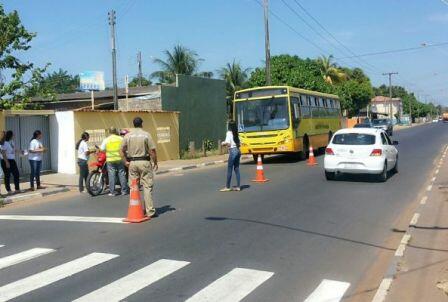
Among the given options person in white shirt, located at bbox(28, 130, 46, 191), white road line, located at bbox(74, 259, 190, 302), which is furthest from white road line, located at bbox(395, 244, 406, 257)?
person in white shirt, located at bbox(28, 130, 46, 191)

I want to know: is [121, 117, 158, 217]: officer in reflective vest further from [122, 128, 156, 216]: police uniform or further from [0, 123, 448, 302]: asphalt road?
[0, 123, 448, 302]: asphalt road

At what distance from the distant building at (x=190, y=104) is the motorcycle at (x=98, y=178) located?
1358cm

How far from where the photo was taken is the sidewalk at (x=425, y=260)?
5.88m

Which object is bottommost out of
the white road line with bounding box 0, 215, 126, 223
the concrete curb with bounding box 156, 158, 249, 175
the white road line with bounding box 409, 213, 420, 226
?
the white road line with bounding box 409, 213, 420, 226

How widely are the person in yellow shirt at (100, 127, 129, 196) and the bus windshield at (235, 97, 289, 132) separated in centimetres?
997

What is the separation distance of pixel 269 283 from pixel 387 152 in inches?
440

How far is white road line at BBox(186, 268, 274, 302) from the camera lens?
18.6ft

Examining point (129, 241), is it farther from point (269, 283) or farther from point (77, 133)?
point (77, 133)

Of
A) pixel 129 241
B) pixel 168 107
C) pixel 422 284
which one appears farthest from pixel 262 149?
pixel 422 284

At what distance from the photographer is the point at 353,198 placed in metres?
12.7

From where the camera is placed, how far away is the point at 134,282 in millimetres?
6242

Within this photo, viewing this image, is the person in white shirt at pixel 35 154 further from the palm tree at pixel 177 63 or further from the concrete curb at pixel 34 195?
the palm tree at pixel 177 63

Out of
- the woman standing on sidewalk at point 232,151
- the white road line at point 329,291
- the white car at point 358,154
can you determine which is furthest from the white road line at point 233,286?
the white car at point 358,154

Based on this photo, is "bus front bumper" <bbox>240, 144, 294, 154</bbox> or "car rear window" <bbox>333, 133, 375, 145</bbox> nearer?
"car rear window" <bbox>333, 133, 375, 145</bbox>
